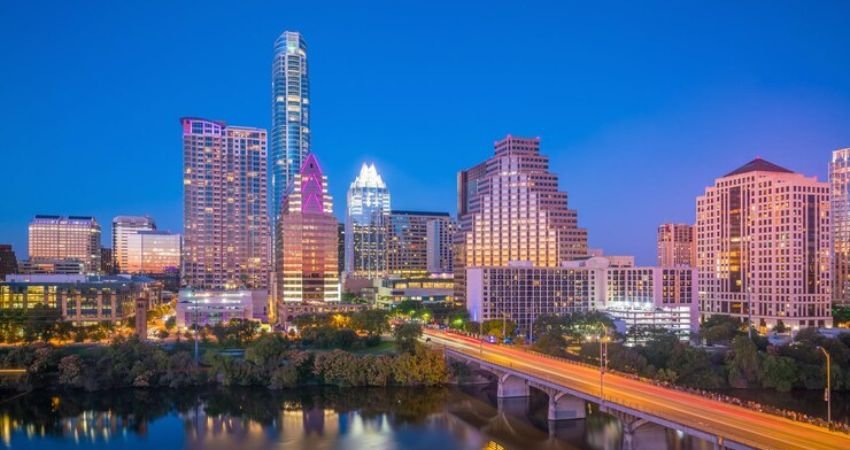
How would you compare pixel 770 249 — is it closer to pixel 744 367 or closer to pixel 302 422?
pixel 744 367

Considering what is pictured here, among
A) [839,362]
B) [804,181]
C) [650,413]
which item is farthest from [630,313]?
[650,413]

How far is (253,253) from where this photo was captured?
19662 cm

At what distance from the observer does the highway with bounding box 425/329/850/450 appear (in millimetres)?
38562

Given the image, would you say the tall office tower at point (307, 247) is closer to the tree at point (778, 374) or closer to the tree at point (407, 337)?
the tree at point (407, 337)

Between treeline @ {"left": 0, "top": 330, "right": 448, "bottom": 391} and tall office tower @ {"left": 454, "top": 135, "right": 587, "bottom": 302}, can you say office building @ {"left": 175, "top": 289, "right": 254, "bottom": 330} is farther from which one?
treeline @ {"left": 0, "top": 330, "right": 448, "bottom": 391}

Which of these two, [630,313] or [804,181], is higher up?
[804,181]

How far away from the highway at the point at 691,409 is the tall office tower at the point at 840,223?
121379mm

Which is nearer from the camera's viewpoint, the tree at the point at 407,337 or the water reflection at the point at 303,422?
the water reflection at the point at 303,422

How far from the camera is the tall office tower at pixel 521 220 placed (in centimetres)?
14438

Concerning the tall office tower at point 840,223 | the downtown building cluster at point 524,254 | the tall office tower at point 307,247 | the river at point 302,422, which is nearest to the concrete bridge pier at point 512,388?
the river at point 302,422

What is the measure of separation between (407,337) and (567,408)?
30265mm

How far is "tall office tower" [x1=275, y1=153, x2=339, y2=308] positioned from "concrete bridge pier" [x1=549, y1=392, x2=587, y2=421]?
309ft

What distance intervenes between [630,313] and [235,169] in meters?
120

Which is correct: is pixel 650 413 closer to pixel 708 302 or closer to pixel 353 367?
pixel 353 367
